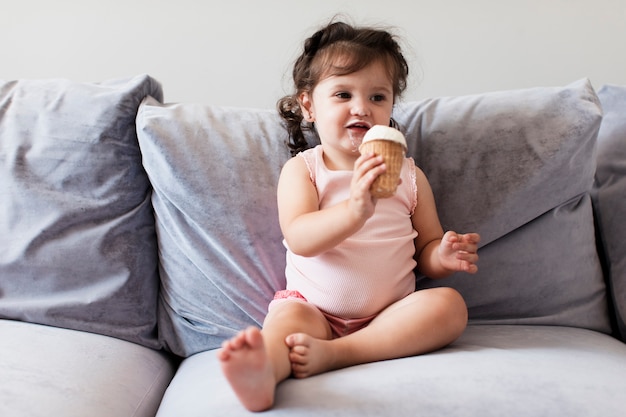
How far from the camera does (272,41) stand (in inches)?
79.0

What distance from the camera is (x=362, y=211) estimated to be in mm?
1229

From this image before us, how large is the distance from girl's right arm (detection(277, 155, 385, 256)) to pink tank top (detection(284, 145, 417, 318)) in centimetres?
5

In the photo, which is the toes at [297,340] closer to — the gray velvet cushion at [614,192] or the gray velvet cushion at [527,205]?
the gray velvet cushion at [527,205]

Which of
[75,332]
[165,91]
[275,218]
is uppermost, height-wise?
[165,91]

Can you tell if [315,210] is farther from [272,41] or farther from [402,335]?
[272,41]

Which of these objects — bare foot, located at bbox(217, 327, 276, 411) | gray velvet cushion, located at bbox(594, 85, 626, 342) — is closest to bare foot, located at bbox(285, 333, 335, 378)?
bare foot, located at bbox(217, 327, 276, 411)

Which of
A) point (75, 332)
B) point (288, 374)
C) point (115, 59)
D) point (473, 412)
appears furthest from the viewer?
point (115, 59)

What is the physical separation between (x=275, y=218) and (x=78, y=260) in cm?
48

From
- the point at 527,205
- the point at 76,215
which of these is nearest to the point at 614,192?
the point at 527,205

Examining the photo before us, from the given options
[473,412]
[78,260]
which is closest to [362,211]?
[473,412]

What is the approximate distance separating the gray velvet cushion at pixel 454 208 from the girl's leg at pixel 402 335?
0.92 ft

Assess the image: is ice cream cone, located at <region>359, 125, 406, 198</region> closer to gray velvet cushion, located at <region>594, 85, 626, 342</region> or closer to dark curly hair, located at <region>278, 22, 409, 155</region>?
dark curly hair, located at <region>278, 22, 409, 155</region>

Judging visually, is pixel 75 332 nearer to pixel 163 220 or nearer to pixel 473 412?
pixel 163 220

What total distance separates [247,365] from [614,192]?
1.13 metres
